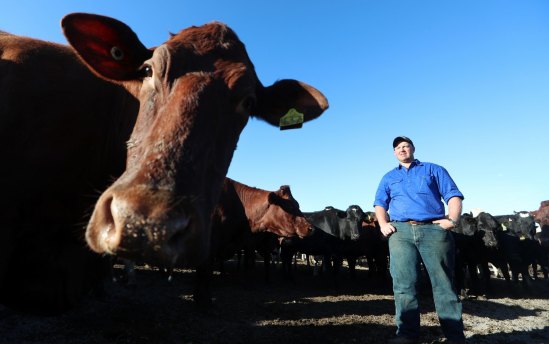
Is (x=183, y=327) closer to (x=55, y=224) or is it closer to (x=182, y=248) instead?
(x=55, y=224)

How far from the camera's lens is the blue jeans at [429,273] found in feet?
13.9

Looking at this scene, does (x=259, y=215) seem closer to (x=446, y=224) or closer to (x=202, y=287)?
(x=202, y=287)

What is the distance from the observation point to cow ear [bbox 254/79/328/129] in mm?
3582

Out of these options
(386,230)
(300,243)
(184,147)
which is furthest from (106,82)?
(300,243)

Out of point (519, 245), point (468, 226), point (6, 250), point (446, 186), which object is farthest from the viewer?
point (519, 245)

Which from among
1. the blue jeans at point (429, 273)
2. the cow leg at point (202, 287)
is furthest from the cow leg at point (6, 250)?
the cow leg at point (202, 287)

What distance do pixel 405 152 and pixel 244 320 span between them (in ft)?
14.1

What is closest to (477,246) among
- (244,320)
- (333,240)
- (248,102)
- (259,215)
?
(333,240)

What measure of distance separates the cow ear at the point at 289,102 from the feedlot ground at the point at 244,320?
3590mm

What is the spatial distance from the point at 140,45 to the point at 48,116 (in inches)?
34.5

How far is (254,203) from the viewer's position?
13344mm

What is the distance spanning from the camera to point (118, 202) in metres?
1.55

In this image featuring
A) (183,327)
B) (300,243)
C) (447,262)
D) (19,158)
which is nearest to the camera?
(19,158)

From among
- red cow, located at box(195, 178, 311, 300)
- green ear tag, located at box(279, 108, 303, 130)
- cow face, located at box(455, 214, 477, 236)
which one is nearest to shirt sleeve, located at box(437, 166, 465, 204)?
green ear tag, located at box(279, 108, 303, 130)
